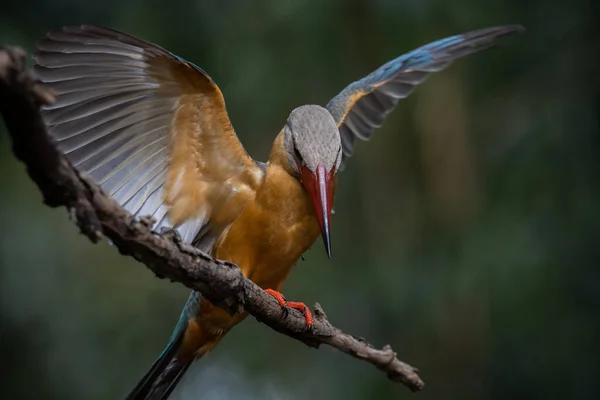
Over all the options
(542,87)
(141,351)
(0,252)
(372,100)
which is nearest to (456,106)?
(542,87)

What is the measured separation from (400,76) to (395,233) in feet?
5.10

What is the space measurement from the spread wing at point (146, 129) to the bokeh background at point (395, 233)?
1.92 m

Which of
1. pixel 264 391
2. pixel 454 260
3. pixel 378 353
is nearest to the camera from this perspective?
pixel 378 353

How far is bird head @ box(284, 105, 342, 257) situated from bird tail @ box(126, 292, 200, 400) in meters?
0.61

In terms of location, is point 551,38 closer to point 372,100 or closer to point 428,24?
point 428,24

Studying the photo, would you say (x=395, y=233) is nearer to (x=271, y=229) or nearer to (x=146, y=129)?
(x=271, y=229)

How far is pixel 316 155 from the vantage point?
8.84 ft

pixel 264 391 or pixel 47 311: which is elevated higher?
pixel 47 311

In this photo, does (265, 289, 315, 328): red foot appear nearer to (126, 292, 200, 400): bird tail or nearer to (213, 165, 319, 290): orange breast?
(213, 165, 319, 290): orange breast

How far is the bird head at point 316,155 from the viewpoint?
266 cm

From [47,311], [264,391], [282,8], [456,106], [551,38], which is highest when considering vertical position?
[282,8]

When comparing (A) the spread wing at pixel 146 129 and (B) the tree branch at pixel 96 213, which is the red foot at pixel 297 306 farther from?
(A) the spread wing at pixel 146 129

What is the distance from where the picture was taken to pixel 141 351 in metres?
4.93

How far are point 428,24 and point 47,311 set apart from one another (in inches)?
115
